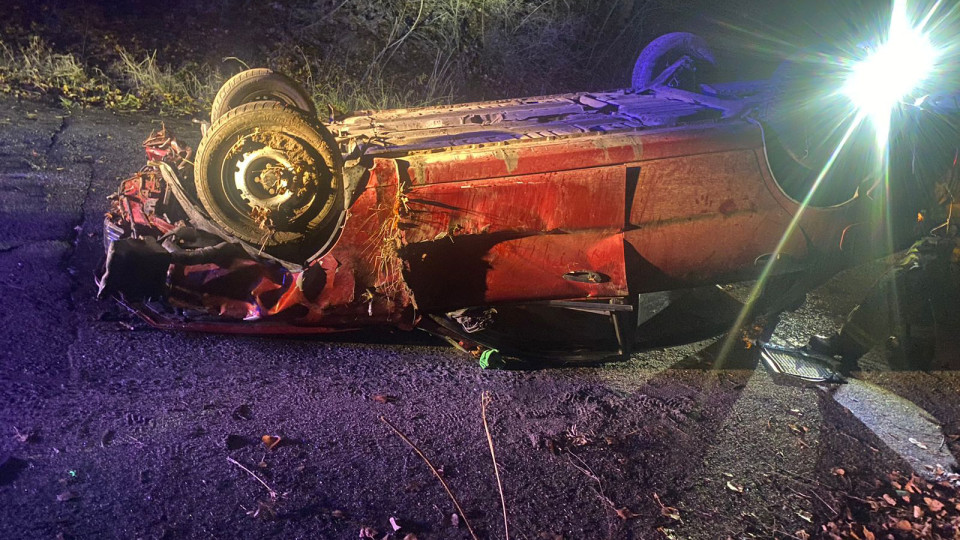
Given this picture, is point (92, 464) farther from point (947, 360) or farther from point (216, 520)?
point (947, 360)

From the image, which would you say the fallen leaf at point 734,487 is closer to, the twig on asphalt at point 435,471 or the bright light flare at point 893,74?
the twig on asphalt at point 435,471

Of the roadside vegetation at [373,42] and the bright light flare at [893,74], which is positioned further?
the roadside vegetation at [373,42]

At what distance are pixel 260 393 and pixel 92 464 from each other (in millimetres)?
799

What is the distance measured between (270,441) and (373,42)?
7147 mm

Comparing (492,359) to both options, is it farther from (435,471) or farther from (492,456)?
(435,471)

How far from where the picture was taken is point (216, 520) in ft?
8.44

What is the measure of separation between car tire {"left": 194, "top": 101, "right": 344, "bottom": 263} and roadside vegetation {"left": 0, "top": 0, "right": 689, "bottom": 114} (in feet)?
14.8

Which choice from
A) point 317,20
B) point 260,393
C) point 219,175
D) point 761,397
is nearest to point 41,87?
point 317,20

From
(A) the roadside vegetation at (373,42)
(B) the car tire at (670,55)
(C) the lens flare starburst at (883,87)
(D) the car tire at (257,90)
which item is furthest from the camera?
(A) the roadside vegetation at (373,42)

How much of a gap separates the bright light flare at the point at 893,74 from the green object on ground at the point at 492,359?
98.0 inches

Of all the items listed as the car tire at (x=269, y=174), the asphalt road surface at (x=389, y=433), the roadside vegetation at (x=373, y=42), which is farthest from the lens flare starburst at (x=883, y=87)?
the roadside vegetation at (x=373, y=42)

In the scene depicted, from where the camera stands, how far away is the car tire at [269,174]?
327 centimetres

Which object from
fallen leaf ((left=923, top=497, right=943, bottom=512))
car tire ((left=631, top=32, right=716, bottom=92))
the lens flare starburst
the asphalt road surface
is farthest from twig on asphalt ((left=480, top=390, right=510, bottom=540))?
car tire ((left=631, top=32, right=716, bottom=92))

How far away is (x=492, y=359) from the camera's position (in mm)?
3742
